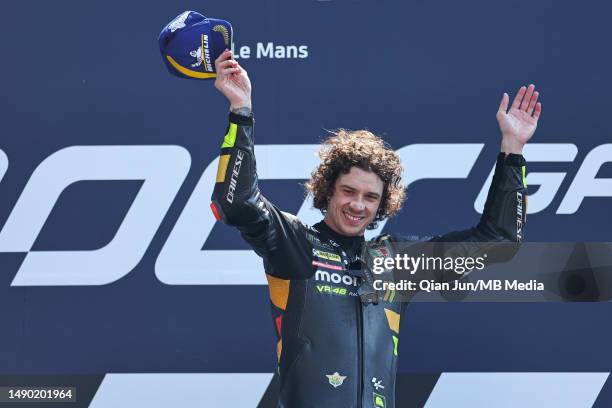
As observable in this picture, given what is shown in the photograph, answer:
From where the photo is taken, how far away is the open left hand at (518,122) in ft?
7.63

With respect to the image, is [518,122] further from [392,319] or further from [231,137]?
[231,137]

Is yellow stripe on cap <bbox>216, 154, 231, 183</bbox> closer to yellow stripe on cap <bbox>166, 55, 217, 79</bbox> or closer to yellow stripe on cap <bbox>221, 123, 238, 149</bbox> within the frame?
yellow stripe on cap <bbox>221, 123, 238, 149</bbox>

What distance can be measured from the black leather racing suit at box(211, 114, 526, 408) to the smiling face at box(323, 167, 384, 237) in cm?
6

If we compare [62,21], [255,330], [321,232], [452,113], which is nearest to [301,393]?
[321,232]

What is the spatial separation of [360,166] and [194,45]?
1.63ft

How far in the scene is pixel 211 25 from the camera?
222cm

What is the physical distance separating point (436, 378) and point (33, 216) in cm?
128

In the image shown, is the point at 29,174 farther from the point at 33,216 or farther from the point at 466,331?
the point at 466,331

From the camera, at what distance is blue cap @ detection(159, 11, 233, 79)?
2211 millimetres

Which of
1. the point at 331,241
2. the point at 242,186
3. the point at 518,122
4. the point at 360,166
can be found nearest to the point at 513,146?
the point at 518,122

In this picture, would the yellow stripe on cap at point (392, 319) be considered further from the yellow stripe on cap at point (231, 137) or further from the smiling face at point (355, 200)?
the yellow stripe on cap at point (231, 137)

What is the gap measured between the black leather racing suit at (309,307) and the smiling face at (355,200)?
0.21 feet

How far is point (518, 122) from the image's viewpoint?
2350mm

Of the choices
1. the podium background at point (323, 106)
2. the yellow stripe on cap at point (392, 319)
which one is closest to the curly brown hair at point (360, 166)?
the yellow stripe on cap at point (392, 319)
